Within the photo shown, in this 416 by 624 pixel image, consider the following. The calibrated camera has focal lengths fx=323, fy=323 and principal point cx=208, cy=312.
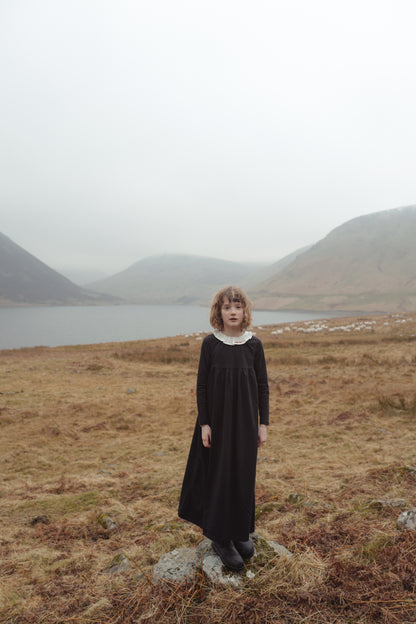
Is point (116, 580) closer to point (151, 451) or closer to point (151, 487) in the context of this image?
point (151, 487)

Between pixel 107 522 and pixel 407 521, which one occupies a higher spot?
pixel 407 521

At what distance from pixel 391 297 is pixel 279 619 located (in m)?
201

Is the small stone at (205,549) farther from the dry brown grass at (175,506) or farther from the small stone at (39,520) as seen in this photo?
Answer: the small stone at (39,520)

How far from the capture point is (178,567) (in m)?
2.86

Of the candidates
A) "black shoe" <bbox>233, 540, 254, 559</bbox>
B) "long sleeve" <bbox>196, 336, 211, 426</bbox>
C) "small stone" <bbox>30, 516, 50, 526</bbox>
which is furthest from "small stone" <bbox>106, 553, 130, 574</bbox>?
"small stone" <bbox>30, 516, 50, 526</bbox>

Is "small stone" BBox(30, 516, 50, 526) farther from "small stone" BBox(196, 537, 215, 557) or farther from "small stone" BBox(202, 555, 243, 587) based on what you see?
"small stone" BBox(202, 555, 243, 587)

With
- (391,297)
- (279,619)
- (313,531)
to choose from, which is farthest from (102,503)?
(391,297)

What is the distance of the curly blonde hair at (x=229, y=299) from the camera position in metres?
3.30

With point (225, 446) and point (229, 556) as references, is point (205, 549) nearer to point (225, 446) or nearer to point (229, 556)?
point (229, 556)

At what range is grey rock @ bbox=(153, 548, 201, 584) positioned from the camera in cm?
271

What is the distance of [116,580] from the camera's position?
2.85 meters

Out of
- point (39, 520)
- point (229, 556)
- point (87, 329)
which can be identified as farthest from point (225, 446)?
point (87, 329)

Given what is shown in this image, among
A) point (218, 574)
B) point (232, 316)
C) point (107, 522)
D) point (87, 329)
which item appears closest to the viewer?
point (218, 574)

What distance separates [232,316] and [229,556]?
2128 mm
